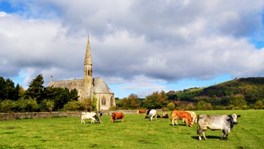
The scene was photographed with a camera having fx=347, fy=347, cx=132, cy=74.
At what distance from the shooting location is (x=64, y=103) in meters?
106

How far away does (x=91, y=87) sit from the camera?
5866 inches

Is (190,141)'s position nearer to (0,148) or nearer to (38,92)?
(0,148)

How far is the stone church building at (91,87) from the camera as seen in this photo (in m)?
146

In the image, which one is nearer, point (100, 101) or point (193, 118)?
point (193, 118)

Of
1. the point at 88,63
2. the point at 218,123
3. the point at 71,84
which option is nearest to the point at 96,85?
the point at 88,63

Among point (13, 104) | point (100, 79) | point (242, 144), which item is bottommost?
point (242, 144)

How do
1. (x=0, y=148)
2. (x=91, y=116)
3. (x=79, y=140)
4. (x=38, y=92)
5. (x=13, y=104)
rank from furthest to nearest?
(x=38, y=92), (x=13, y=104), (x=91, y=116), (x=79, y=140), (x=0, y=148)

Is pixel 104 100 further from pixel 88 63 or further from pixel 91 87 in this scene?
pixel 88 63

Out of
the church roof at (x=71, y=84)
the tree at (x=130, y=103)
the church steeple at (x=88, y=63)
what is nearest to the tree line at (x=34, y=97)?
the tree at (x=130, y=103)

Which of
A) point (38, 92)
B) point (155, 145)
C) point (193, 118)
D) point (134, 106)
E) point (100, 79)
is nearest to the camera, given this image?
point (155, 145)

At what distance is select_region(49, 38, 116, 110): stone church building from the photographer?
146m

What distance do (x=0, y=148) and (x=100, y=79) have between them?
133 meters

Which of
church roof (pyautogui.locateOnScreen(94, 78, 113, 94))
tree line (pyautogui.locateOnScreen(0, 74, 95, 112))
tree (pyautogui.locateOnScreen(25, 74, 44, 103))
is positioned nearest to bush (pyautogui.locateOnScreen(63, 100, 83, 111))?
tree line (pyautogui.locateOnScreen(0, 74, 95, 112))

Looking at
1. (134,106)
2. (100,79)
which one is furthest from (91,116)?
(100,79)
